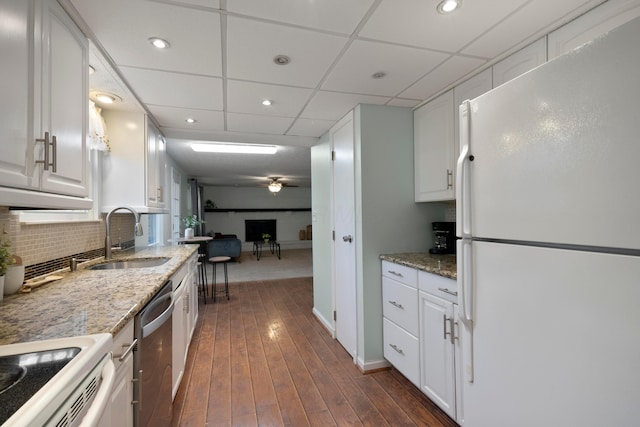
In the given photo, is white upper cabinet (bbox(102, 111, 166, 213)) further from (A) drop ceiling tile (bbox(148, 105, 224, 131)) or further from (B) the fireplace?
(B) the fireplace

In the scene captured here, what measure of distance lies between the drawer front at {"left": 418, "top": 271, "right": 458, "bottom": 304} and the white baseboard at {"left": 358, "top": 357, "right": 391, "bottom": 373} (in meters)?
0.88

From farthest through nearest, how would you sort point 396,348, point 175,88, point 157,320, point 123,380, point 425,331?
point 396,348 → point 175,88 → point 425,331 → point 157,320 → point 123,380

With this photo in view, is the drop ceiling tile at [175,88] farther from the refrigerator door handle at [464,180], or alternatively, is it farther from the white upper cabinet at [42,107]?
the refrigerator door handle at [464,180]

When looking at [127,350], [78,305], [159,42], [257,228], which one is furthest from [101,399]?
[257,228]

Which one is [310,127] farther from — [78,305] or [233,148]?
[78,305]

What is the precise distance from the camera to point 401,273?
2104mm

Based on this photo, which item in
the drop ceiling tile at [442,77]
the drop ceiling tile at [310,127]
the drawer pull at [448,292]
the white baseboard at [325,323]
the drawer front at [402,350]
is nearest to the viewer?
the drawer pull at [448,292]

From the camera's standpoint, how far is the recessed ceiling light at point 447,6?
1.24 m

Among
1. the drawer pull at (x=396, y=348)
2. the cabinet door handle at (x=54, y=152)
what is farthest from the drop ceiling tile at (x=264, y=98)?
the drawer pull at (x=396, y=348)

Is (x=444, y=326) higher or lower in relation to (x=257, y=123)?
lower

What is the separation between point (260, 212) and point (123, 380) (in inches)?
368

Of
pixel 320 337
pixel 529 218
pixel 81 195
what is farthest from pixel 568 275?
pixel 320 337

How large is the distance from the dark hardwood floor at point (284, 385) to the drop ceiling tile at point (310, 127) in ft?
7.32

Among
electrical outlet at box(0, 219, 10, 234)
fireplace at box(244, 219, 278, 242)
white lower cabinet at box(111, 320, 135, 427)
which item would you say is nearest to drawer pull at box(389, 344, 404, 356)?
white lower cabinet at box(111, 320, 135, 427)
